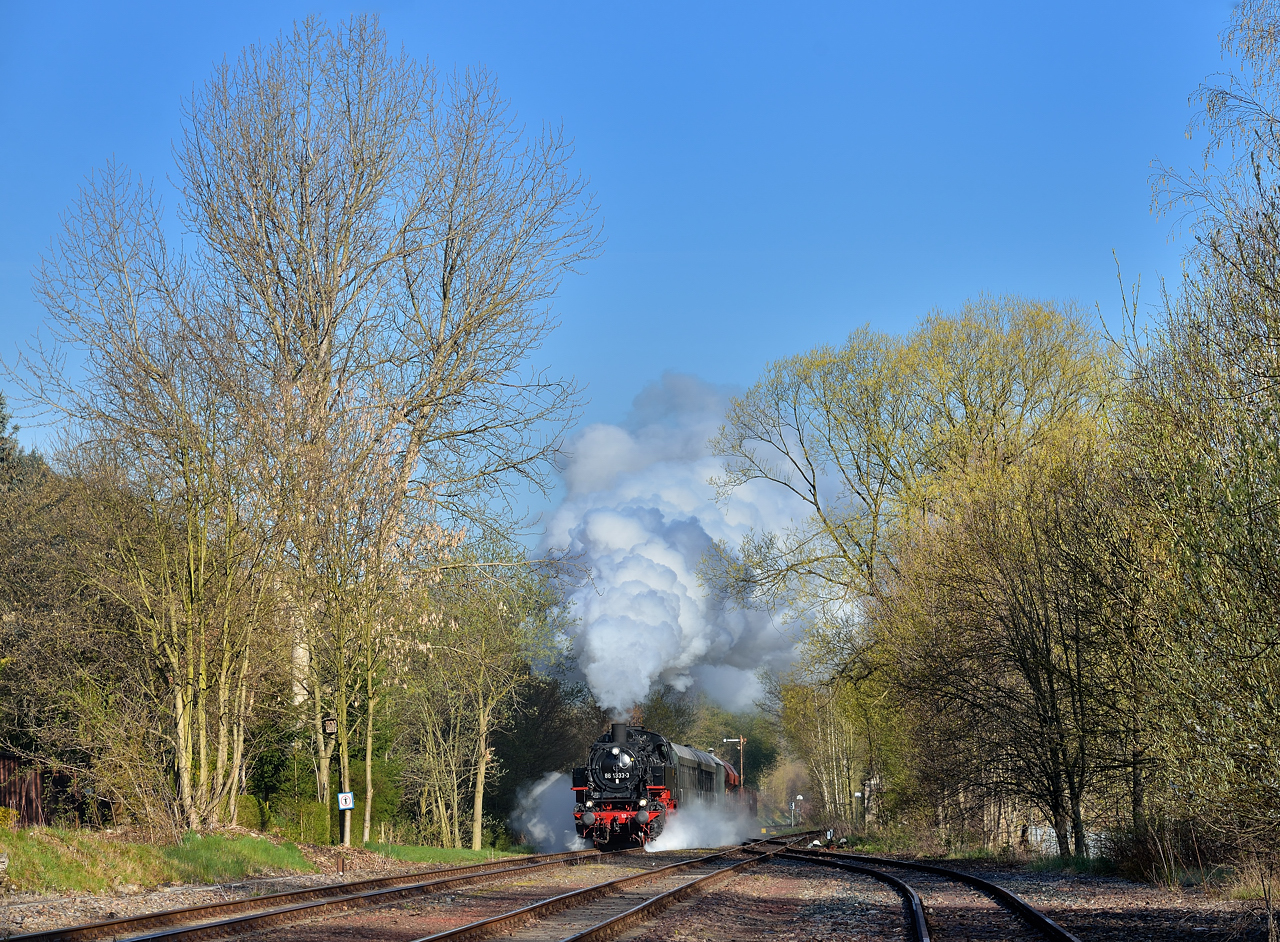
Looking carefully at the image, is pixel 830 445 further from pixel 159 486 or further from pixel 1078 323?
pixel 159 486

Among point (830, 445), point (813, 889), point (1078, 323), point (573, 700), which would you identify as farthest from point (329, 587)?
point (573, 700)

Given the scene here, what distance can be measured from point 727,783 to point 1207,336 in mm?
37211

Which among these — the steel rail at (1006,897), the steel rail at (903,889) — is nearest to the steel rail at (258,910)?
the steel rail at (903,889)

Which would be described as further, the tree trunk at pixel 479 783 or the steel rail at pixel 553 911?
the tree trunk at pixel 479 783

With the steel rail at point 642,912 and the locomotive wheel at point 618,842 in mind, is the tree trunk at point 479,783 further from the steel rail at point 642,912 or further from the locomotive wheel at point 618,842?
the steel rail at point 642,912

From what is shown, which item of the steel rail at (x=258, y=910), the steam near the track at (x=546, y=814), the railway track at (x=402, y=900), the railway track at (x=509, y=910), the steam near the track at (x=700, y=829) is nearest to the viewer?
the steel rail at (x=258, y=910)

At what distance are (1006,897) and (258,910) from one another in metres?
9.03

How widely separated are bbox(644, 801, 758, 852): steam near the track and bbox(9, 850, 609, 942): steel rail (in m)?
15.1

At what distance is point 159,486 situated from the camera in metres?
18.5

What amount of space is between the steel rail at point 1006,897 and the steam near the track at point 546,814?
1734 centimetres

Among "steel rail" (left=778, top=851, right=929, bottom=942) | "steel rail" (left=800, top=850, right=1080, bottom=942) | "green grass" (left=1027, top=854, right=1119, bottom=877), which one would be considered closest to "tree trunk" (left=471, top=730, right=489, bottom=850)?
"steel rail" (left=778, top=851, right=929, bottom=942)

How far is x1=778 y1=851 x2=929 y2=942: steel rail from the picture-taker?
11.2 meters

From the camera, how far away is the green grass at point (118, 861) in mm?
12266

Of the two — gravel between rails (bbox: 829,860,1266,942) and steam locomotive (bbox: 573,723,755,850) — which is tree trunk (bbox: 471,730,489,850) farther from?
gravel between rails (bbox: 829,860,1266,942)
